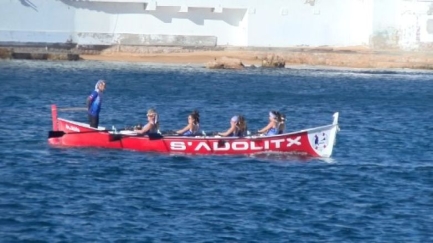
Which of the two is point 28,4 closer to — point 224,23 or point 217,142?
point 224,23

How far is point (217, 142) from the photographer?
97.7ft

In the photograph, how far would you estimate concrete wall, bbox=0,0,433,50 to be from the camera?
2704 inches

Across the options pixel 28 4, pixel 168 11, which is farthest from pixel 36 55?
pixel 168 11

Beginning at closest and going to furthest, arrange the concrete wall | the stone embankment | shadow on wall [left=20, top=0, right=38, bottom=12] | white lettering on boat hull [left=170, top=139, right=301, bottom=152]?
white lettering on boat hull [left=170, top=139, right=301, bottom=152] < the stone embankment < shadow on wall [left=20, top=0, right=38, bottom=12] < the concrete wall

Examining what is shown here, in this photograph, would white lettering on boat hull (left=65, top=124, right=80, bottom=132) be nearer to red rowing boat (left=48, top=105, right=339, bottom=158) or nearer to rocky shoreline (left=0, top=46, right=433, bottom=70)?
red rowing boat (left=48, top=105, right=339, bottom=158)

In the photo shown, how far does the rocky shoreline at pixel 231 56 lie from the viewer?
68.0 m

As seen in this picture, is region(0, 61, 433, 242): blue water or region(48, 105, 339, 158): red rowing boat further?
region(48, 105, 339, 158): red rowing boat

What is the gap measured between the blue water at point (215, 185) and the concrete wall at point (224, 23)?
2095cm

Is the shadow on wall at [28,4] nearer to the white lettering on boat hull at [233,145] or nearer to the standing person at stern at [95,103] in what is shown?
the standing person at stern at [95,103]

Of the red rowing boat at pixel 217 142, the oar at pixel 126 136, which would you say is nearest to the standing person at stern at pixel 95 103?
the red rowing boat at pixel 217 142

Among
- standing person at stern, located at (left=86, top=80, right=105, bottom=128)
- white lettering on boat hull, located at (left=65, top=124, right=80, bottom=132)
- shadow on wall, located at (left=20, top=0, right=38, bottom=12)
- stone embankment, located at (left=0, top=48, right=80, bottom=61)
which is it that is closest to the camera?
standing person at stern, located at (left=86, top=80, right=105, bottom=128)

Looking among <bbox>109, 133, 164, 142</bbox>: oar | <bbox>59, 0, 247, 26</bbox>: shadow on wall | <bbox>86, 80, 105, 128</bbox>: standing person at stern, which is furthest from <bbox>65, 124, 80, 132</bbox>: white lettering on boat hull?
<bbox>59, 0, 247, 26</bbox>: shadow on wall

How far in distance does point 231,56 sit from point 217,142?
1535 inches

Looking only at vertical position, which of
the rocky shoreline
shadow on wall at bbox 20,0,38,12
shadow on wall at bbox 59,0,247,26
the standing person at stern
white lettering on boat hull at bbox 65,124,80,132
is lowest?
the rocky shoreline
